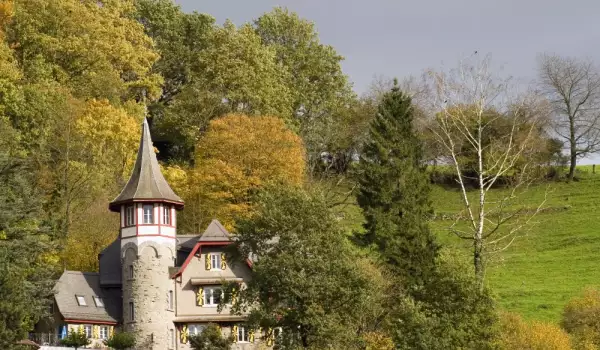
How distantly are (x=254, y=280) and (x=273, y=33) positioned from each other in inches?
2077

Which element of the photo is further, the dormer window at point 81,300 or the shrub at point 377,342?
the dormer window at point 81,300

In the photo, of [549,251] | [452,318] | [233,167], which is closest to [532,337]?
[452,318]

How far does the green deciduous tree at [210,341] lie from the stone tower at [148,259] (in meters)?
4.58

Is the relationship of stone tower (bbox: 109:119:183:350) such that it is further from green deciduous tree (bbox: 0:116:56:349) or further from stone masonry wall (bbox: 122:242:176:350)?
green deciduous tree (bbox: 0:116:56:349)

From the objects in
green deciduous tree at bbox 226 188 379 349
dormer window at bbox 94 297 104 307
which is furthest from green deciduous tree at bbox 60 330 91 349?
green deciduous tree at bbox 226 188 379 349

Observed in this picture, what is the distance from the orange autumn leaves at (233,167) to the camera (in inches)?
3041

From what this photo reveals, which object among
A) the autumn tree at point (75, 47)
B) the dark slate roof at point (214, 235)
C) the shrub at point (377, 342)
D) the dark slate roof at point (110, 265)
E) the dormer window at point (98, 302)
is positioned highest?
the autumn tree at point (75, 47)

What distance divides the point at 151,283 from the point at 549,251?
3311cm

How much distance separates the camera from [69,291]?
6366 cm

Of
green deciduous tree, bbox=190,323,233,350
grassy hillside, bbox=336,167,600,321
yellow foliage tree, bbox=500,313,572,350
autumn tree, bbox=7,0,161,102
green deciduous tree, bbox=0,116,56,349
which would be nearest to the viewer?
yellow foliage tree, bbox=500,313,572,350

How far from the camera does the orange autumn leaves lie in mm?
77250

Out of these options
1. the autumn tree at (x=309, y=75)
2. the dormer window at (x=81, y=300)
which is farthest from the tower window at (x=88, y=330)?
the autumn tree at (x=309, y=75)

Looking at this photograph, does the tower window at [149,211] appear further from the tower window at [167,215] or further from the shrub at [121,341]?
the shrub at [121,341]

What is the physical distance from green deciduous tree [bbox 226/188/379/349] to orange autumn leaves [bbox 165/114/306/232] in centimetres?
2156
